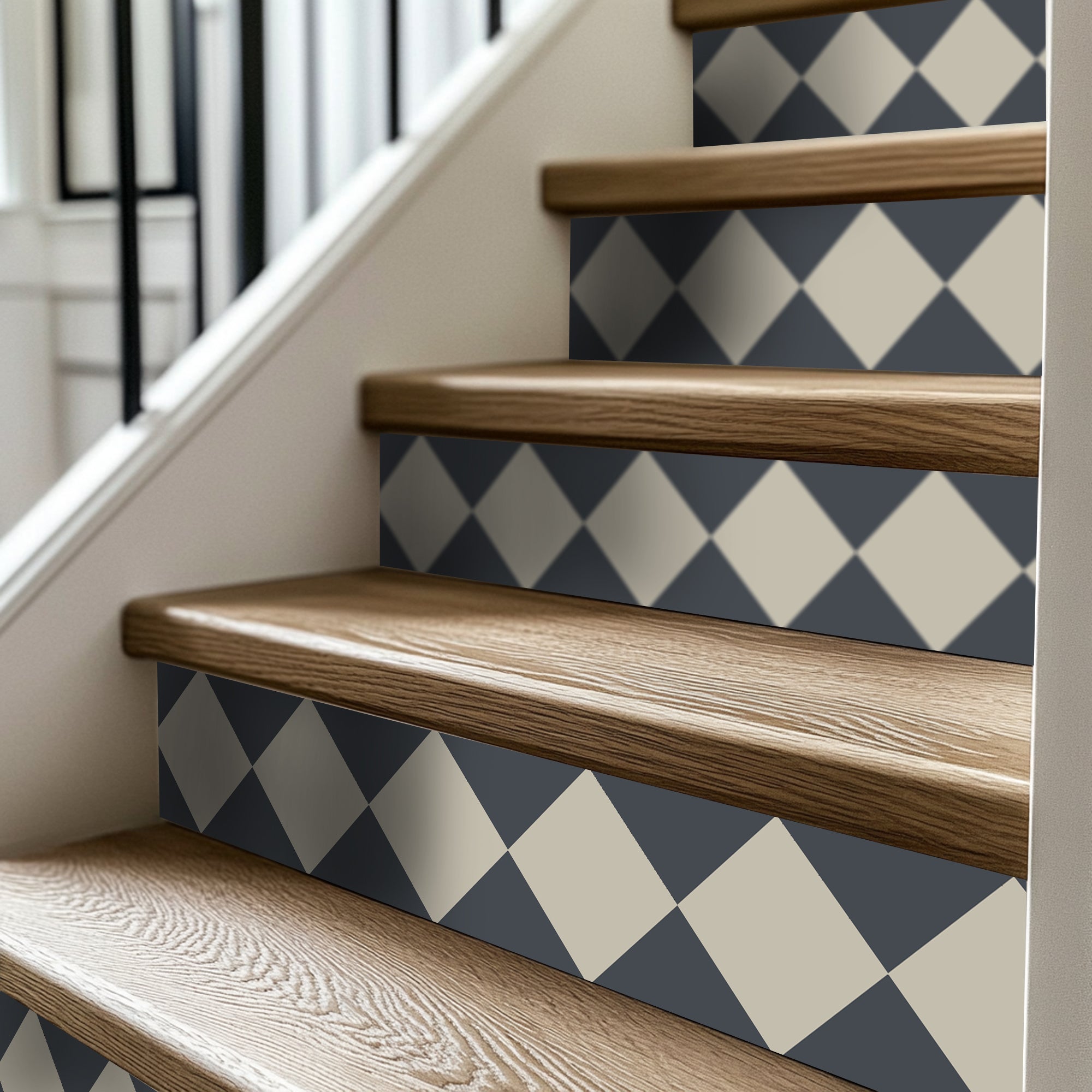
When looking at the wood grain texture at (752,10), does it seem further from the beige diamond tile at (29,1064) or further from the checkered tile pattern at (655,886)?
the beige diamond tile at (29,1064)

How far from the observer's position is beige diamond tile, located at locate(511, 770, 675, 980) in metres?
0.84

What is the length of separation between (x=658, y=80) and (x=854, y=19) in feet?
0.74

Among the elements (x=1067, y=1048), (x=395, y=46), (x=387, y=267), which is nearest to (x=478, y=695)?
(x=1067, y=1048)

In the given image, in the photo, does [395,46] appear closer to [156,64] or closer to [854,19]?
[854,19]

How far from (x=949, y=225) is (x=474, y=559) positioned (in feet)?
1.60

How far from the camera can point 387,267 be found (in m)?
1.29

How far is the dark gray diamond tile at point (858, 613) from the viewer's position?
938 mm

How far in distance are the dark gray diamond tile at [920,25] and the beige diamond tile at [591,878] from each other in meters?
0.89

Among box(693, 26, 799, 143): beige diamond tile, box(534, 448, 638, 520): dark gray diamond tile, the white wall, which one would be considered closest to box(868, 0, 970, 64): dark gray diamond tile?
box(693, 26, 799, 143): beige diamond tile

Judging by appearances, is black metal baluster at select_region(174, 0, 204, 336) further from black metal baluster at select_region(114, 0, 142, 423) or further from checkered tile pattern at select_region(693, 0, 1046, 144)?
checkered tile pattern at select_region(693, 0, 1046, 144)

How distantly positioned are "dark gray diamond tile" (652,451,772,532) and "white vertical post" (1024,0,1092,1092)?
1.43 feet

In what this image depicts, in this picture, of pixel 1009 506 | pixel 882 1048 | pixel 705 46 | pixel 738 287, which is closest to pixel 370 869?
pixel 882 1048

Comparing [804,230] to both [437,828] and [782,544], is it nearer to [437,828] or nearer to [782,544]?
[782,544]

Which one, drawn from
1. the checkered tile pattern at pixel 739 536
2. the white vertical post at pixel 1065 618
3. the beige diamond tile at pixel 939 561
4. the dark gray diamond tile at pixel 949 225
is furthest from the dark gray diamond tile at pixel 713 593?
the white vertical post at pixel 1065 618
